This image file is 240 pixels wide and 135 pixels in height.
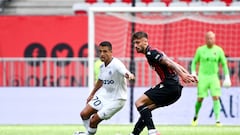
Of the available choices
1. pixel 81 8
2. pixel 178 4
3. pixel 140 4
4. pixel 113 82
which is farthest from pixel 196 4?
pixel 113 82

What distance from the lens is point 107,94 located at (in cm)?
1348

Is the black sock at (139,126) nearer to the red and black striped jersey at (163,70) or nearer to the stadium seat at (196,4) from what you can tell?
the red and black striped jersey at (163,70)

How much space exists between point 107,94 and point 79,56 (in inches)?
330

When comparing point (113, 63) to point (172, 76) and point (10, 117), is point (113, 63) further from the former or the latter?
point (10, 117)

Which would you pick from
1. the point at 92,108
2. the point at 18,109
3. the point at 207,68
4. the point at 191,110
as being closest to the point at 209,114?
the point at 191,110

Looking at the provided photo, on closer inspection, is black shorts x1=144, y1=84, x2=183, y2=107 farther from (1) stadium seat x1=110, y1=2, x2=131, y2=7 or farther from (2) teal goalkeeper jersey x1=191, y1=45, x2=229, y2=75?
(1) stadium seat x1=110, y1=2, x2=131, y2=7

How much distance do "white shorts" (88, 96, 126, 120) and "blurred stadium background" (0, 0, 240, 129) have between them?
6384 mm

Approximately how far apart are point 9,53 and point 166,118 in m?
4.69

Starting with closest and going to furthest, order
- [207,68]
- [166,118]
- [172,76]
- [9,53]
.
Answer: [172,76] < [207,68] < [166,118] < [9,53]

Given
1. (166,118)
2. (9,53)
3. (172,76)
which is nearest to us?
(172,76)

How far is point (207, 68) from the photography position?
1853 cm

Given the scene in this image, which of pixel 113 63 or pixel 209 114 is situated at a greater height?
pixel 113 63

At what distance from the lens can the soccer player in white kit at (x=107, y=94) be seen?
1324cm

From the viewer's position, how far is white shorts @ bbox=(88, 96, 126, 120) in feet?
43.4
